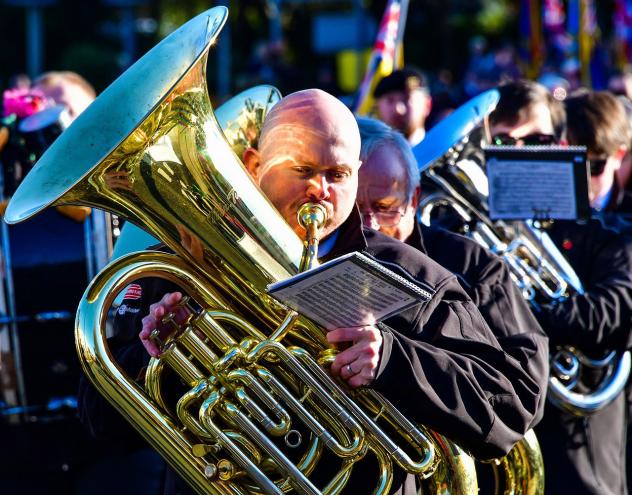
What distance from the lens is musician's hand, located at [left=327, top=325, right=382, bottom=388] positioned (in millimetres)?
2619

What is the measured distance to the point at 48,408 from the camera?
446cm

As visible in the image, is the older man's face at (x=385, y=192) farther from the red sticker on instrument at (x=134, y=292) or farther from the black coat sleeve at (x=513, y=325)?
the red sticker on instrument at (x=134, y=292)

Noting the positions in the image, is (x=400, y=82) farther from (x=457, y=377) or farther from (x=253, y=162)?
(x=457, y=377)

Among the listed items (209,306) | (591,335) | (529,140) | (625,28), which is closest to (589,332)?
(591,335)

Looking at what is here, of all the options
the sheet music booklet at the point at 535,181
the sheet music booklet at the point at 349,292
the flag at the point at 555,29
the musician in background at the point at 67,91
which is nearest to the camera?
the sheet music booklet at the point at 349,292

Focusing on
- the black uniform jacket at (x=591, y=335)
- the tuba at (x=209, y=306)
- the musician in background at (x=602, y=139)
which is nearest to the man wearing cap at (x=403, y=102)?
the musician in background at (x=602, y=139)

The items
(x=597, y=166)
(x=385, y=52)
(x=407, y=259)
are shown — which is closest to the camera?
(x=407, y=259)

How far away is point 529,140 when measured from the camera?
4.70 metres

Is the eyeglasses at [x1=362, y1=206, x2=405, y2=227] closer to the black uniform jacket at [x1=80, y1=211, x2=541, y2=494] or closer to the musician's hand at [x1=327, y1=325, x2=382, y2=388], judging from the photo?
the black uniform jacket at [x1=80, y1=211, x2=541, y2=494]

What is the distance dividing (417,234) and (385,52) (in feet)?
17.0

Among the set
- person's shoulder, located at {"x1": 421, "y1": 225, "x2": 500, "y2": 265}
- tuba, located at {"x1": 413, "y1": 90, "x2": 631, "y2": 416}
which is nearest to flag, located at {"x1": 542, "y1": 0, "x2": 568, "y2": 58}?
tuba, located at {"x1": 413, "y1": 90, "x2": 631, "y2": 416}

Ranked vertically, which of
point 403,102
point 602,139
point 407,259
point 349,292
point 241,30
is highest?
point 349,292

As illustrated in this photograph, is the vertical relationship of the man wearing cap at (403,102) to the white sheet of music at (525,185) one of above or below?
below

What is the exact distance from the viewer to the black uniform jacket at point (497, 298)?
310 cm
